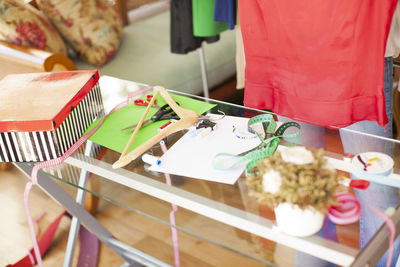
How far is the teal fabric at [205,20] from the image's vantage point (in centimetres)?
199

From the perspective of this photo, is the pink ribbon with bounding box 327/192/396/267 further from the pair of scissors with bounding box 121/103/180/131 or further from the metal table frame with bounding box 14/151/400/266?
the pair of scissors with bounding box 121/103/180/131

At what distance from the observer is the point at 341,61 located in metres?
1.00

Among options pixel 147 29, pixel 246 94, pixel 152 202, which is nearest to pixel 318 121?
pixel 246 94

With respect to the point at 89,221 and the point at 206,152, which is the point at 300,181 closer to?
the point at 206,152

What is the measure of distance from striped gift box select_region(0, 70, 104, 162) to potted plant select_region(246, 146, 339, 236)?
1.78 feet

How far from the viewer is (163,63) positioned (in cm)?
263

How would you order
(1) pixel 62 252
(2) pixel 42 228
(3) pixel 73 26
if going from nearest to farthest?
(1) pixel 62 252 → (2) pixel 42 228 → (3) pixel 73 26

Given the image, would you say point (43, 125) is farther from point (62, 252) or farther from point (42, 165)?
point (62, 252)

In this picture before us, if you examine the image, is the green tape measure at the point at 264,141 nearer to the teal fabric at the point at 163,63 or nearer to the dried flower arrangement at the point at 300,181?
the dried flower arrangement at the point at 300,181

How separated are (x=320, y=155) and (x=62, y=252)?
1516 millimetres

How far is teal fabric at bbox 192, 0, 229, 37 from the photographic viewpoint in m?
1.99

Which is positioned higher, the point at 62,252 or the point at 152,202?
the point at 152,202

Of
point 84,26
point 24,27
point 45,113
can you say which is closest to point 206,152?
point 45,113

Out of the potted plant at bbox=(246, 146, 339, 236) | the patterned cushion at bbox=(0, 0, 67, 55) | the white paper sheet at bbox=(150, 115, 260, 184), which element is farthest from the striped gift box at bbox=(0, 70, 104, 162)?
the patterned cushion at bbox=(0, 0, 67, 55)
